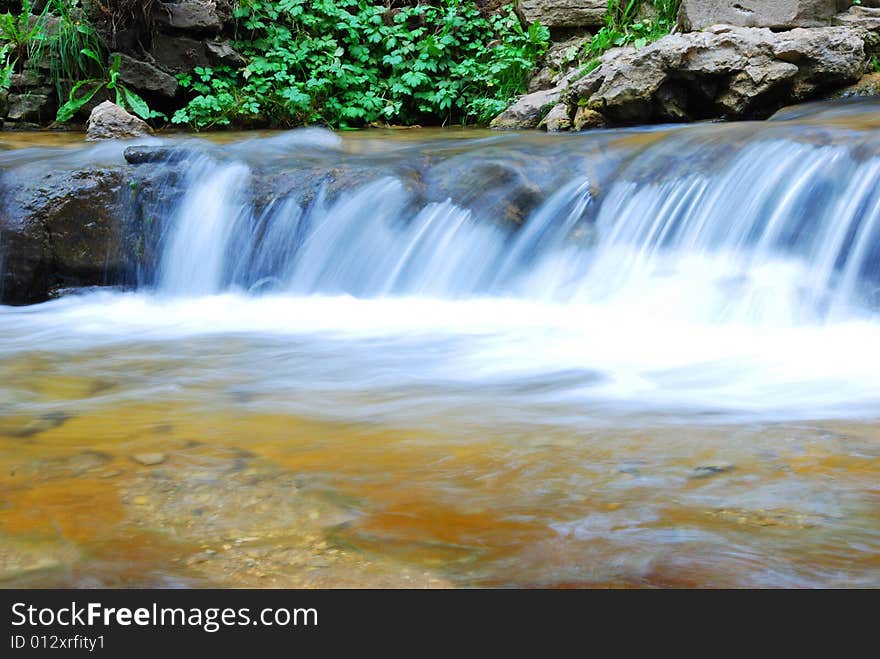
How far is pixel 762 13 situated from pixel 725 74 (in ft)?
3.86

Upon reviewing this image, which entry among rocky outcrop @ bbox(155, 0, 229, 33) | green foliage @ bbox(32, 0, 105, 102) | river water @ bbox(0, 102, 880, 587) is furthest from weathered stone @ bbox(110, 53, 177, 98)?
river water @ bbox(0, 102, 880, 587)

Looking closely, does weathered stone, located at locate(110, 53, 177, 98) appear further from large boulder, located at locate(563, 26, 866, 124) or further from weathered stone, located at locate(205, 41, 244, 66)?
large boulder, located at locate(563, 26, 866, 124)

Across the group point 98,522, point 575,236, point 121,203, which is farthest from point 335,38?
point 98,522

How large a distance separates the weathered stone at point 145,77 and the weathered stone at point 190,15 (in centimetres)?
46

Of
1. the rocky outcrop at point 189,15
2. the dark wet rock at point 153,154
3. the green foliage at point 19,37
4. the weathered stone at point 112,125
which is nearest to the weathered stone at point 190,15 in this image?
the rocky outcrop at point 189,15

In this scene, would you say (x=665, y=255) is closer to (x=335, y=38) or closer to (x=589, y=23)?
(x=589, y=23)

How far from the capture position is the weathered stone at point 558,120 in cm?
794

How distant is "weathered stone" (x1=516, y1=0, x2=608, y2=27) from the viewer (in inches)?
384

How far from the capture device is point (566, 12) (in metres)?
9.81

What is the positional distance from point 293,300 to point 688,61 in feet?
12.3

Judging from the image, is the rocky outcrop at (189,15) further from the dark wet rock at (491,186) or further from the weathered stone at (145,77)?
the dark wet rock at (491,186)

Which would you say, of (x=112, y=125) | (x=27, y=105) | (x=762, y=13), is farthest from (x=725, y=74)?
(x=27, y=105)
